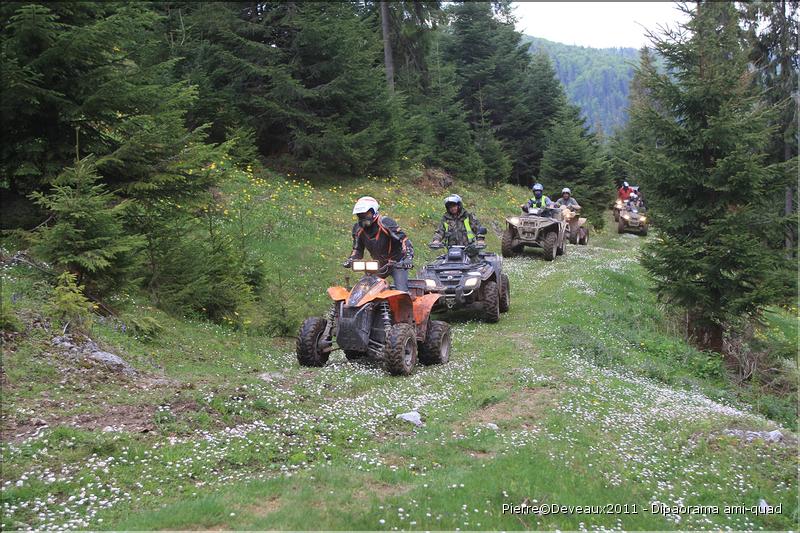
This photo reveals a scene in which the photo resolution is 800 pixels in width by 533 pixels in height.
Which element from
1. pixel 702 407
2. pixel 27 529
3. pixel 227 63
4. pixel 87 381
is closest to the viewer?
pixel 27 529

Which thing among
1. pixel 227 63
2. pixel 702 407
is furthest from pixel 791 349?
pixel 227 63

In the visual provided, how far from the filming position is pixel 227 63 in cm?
2317

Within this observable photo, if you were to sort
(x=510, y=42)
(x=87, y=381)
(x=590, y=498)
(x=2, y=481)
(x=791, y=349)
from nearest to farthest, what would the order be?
(x=2, y=481), (x=590, y=498), (x=87, y=381), (x=791, y=349), (x=510, y=42)

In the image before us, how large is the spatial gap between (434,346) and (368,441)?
11.6ft

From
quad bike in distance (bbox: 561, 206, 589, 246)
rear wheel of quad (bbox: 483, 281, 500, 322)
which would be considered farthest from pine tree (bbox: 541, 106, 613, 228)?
rear wheel of quad (bbox: 483, 281, 500, 322)

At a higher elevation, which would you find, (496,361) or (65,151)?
(65,151)

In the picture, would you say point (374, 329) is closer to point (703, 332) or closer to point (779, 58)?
point (703, 332)

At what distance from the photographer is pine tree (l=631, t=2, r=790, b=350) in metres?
13.6

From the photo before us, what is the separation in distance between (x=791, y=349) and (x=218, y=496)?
45.5ft

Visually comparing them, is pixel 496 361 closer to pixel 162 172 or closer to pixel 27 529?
pixel 162 172

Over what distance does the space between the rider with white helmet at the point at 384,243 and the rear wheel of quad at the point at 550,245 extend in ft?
43.5

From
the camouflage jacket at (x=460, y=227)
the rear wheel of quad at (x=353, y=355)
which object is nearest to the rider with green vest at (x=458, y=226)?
the camouflage jacket at (x=460, y=227)

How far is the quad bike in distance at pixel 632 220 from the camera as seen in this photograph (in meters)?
33.7

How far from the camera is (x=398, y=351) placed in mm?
8938
